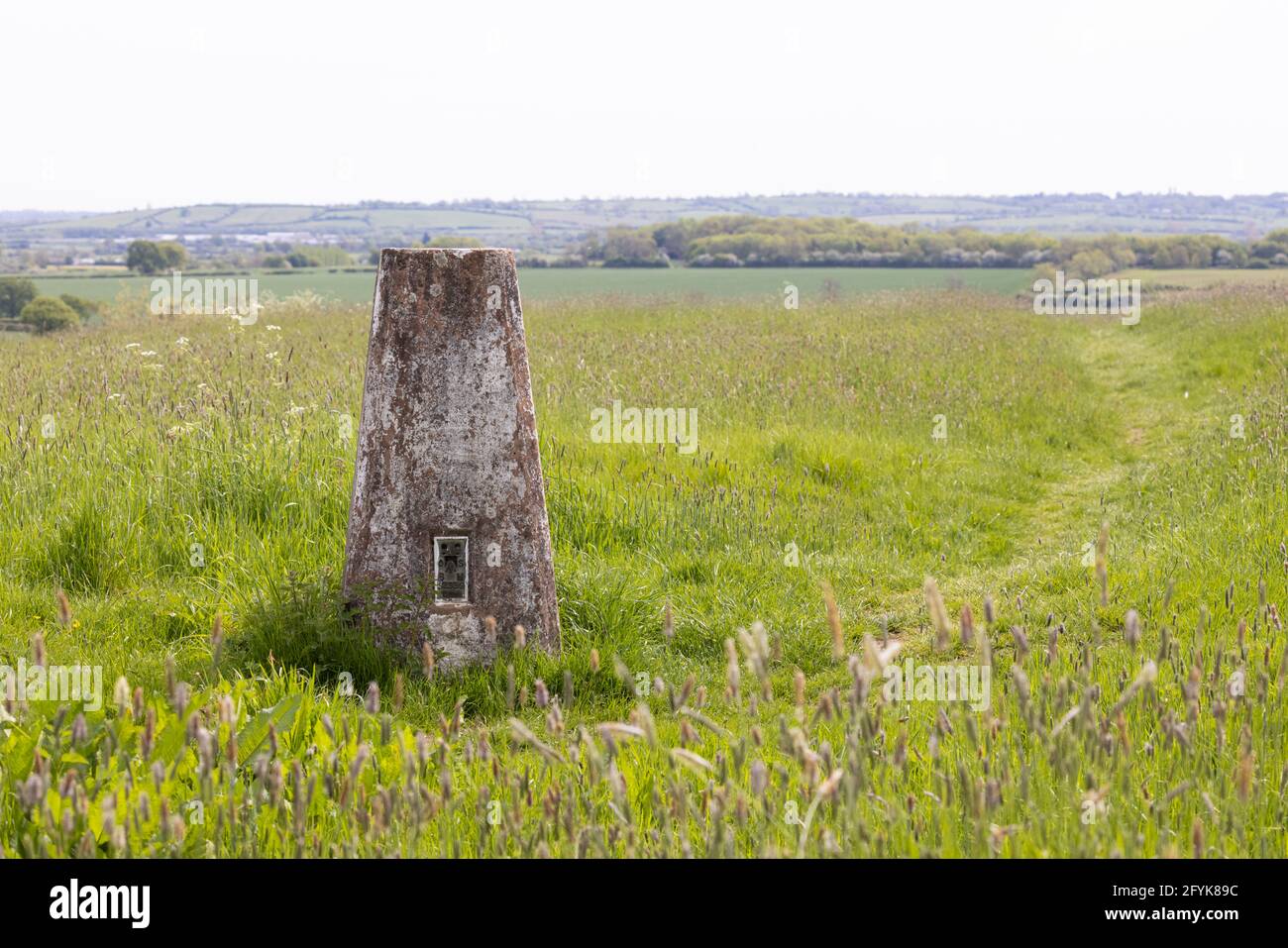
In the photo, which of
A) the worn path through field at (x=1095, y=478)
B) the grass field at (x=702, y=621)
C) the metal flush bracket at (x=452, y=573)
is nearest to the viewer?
the grass field at (x=702, y=621)

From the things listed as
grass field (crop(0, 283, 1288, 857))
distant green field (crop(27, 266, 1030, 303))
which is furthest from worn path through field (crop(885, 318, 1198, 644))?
distant green field (crop(27, 266, 1030, 303))

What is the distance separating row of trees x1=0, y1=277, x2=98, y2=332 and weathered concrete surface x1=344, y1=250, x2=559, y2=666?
2139 centimetres

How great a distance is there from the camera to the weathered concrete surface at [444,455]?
5.07 metres

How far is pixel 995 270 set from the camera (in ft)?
195

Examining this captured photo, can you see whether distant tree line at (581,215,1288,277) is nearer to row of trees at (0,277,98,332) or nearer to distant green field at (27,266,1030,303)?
distant green field at (27,266,1030,303)

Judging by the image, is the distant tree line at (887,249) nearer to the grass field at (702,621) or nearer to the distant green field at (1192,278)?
the distant green field at (1192,278)

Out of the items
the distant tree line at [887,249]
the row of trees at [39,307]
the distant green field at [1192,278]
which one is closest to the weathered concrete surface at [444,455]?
the row of trees at [39,307]

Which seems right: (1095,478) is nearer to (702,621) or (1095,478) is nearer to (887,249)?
(702,621)

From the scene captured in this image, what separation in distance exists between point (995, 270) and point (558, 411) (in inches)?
2105

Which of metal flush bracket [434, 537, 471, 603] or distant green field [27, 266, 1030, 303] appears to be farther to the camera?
distant green field [27, 266, 1030, 303]

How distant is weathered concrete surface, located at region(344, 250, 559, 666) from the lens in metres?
5.07

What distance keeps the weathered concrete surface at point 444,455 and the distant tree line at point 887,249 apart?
6018 centimetres

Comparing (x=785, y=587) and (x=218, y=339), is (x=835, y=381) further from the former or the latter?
(x=218, y=339)

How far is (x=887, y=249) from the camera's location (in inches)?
2773
